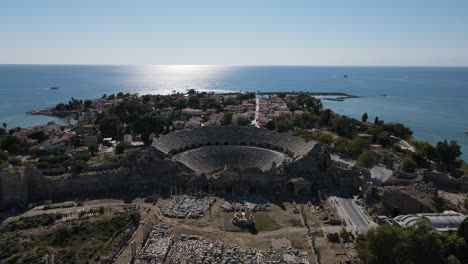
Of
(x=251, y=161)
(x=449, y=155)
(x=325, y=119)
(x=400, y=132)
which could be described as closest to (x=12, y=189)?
(x=251, y=161)

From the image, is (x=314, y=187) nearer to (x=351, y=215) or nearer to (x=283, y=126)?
(x=351, y=215)

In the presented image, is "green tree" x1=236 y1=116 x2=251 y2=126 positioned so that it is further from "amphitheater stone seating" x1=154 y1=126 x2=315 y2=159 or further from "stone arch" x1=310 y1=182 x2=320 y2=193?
"stone arch" x1=310 y1=182 x2=320 y2=193

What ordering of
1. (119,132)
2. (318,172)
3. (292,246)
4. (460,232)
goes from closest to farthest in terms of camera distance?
A: (460,232)
(292,246)
(318,172)
(119,132)

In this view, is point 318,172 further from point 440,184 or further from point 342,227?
point 440,184

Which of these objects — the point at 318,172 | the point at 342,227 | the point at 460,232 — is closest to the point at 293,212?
the point at 342,227

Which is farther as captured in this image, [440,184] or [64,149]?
[64,149]

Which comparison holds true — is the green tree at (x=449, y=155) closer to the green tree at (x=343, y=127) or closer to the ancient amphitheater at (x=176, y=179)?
the ancient amphitheater at (x=176, y=179)
